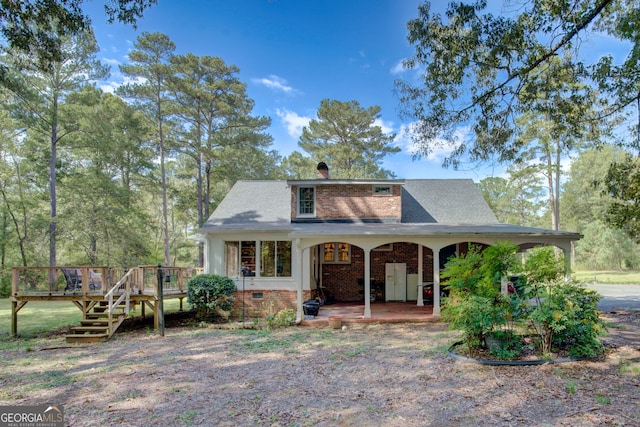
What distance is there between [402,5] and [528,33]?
3.57 meters

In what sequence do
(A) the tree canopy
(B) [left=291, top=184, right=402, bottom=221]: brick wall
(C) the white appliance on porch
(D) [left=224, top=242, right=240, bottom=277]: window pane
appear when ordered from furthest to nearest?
(A) the tree canopy < (C) the white appliance on porch < (B) [left=291, top=184, right=402, bottom=221]: brick wall < (D) [left=224, top=242, right=240, bottom=277]: window pane

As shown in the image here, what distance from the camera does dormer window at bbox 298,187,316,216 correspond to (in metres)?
14.4

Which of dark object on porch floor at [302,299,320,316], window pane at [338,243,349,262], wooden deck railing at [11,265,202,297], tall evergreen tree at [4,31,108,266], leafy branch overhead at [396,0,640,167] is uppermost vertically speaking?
tall evergreen tree at [4,31,108,266]

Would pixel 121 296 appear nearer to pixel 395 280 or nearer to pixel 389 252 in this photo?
pixel 389 252

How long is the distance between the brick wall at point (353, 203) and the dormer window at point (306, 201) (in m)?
0.15

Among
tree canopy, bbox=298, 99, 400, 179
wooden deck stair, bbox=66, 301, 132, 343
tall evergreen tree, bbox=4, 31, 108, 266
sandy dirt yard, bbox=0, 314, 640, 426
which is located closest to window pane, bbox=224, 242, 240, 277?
wooden deck stair, bbox=66, 301, 132, 343

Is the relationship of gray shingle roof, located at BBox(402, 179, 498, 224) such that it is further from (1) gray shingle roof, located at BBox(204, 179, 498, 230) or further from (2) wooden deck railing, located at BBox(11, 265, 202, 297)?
(2) wooden deck railing, located at BBox(11, 265, 202, 297)

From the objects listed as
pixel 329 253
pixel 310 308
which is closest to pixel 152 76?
pixel 329 253

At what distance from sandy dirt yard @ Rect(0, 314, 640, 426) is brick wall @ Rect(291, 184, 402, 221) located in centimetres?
631

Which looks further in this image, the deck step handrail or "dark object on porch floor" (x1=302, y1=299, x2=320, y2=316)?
"dark object on porch floor" (x1=302, y1=299, x2=320, y2=316)

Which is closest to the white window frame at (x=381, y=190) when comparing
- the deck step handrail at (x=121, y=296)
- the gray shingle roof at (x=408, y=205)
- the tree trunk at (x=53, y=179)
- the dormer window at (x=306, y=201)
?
the gray shingle roof at (x=408, y=205)

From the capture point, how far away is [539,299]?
6.60m

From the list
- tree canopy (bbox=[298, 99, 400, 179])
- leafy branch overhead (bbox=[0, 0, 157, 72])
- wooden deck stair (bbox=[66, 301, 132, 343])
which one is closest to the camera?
leafy branch overhead (bbox=[0, 0, 157, 72])

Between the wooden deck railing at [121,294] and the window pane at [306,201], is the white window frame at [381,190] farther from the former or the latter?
the wooden deck railing at [121,294]
